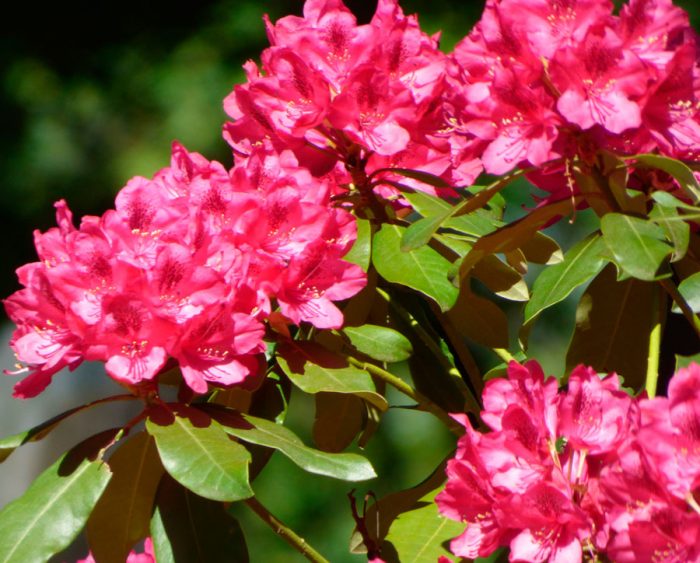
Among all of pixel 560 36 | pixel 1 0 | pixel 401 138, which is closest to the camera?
pixel 560 36

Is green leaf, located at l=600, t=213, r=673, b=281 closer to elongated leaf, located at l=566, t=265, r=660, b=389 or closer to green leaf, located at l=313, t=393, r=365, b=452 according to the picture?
elongated leaf, located at l=566, t=265, r=660, b=389

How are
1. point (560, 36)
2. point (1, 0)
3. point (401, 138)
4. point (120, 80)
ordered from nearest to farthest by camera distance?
point (560, 36), point (401, 138), point (120, 80), point (1, 0)

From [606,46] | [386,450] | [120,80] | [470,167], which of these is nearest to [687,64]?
[606,46]

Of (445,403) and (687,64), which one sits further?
(445,403)

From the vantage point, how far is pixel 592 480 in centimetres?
85

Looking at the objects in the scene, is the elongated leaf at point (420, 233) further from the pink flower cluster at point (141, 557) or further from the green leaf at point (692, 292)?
the pink flower cluster at point (141, 557)

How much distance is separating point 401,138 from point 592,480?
33cm

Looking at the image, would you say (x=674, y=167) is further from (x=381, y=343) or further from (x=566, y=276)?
(x=381, y=343)

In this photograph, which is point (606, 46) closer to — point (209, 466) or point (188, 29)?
point (209, 466)

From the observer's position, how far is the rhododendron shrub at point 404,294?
Result: 86 centimetres

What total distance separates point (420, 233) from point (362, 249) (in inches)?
4.4

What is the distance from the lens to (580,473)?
0.86m

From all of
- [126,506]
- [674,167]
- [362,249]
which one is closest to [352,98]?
[362,249]

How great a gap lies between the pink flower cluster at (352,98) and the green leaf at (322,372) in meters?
0.15
